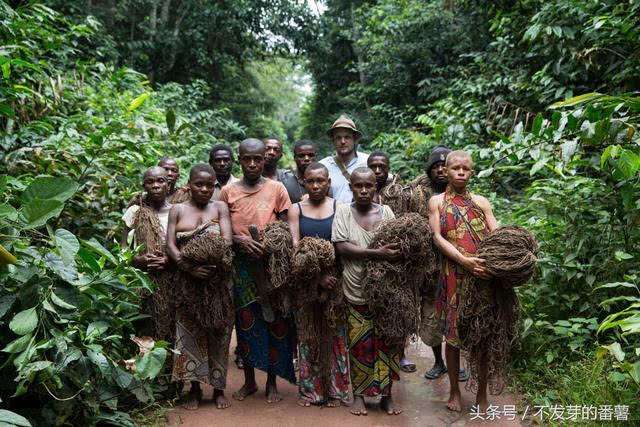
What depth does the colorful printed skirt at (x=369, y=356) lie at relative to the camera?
11.9 ft

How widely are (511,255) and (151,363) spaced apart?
80.9 inches

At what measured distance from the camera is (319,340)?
3.72 meters

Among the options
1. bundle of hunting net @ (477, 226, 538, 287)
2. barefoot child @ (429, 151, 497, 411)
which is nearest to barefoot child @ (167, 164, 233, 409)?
barefoot child @ (429, 151, 497, 411)

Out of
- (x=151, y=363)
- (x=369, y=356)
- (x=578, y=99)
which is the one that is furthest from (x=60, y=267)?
(x=578, y=99)

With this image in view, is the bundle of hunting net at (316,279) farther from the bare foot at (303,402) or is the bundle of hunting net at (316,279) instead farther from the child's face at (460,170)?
the child's face at (460,170)

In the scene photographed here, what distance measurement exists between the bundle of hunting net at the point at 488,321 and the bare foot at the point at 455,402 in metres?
0.32

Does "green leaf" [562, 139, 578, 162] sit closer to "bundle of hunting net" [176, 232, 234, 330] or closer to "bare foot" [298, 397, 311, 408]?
"bundle of hunting net" [176, 232, 234, 330]

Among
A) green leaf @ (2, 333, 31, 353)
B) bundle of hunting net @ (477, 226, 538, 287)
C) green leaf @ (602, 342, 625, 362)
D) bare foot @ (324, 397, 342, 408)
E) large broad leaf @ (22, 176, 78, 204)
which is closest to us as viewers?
green leaf @ (2, 333, 31, 353)

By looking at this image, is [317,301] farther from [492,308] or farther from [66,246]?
[66,246]

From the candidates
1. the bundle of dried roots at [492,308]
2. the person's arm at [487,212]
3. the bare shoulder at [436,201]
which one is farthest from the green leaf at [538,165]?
the bare shoulder at [436,201]

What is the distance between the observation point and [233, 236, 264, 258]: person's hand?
3.59 m

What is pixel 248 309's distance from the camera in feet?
12.8

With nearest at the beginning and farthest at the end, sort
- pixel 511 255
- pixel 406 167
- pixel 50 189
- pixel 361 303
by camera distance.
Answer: pixel 50 189, pixel 511 255, pixel 361 303, pixel 406 167

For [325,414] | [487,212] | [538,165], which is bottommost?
[325,414]
